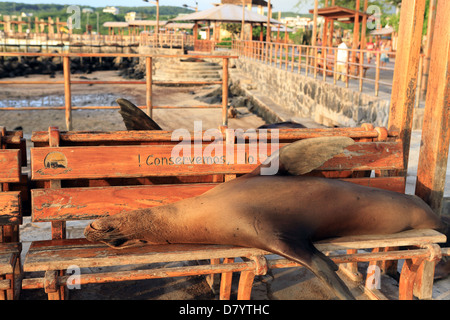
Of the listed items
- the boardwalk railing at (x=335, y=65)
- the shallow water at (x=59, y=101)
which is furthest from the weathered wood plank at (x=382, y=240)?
the shallow water at (x=59, y=101)

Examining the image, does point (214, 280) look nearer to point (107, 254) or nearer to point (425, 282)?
point (107, 254)

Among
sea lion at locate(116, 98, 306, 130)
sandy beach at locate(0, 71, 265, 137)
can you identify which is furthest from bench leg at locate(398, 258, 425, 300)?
sandy beach at locate(0, 71, 265, 137)

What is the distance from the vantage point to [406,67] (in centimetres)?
360

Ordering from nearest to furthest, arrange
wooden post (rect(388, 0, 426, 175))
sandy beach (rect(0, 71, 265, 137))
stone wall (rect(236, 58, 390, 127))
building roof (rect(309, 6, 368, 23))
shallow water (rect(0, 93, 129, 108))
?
wooden post (rect(388, 0, 426, 175)) < stone wall (rect(236, 58, 390, 127)) < sandy beach (rect(0, 71, 265, 137)) < building roof (rect(309, 6, 368, 23)) < shallow water (rect(0, 93, 129, 108))

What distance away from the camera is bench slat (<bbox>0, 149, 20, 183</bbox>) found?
9.40 feet

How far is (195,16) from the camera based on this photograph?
32.1 metres

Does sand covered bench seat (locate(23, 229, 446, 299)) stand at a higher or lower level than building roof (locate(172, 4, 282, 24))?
lower

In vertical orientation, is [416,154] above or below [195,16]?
below

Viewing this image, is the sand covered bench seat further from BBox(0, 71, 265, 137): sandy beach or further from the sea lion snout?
BBox(0, 71, 265, 137): sandy beach

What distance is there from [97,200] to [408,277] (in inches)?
78.8

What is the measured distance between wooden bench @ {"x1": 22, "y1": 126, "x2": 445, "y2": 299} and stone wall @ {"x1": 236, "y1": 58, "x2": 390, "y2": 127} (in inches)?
225
